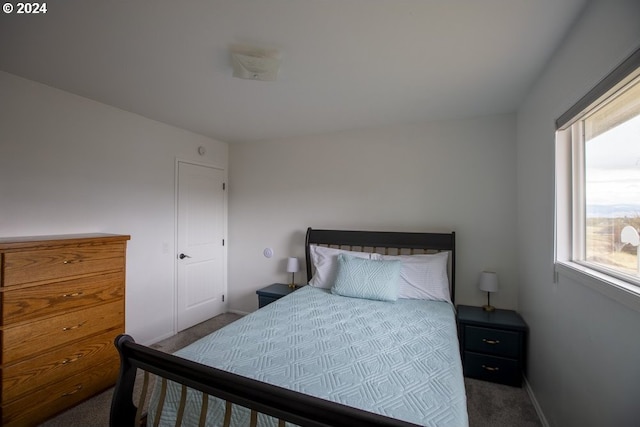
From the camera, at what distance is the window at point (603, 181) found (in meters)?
1.14

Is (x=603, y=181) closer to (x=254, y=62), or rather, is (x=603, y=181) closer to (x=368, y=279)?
(x=368, y=279)

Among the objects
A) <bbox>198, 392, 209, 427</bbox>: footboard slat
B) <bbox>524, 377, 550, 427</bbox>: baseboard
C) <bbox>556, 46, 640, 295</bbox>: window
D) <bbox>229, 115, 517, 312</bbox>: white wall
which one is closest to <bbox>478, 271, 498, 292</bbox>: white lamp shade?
<bbox>229, 115, 517, 312</bbox>: white wall

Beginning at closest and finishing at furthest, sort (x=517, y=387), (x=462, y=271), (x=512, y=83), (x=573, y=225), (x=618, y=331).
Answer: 1. (x=618, y=331)
2. (x=573, y=225)
3. (x=512, y=83)
4. (x=517, y=387)
5. (x=462, y=271)

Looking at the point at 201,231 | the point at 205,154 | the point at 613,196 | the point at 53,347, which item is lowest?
the point at 53,347

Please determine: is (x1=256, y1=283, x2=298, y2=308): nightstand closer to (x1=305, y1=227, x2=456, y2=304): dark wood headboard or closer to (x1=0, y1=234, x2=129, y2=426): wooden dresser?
(x1=305, y1=227, x2=456, y2=304): dark wood headboard

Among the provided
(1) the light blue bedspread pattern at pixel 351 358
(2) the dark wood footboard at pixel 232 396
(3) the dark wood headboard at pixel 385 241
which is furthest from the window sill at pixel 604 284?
(3) the dark wood headboard at pixel 385 241

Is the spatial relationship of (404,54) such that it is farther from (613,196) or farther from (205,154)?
(205,154)

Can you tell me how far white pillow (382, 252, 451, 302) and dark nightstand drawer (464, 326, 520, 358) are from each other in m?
0.33

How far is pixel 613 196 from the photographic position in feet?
4.23

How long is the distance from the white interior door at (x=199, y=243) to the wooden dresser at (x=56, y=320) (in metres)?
1.02

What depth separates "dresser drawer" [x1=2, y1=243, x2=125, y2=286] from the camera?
1744 mm

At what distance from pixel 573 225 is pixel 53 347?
3.55 meters

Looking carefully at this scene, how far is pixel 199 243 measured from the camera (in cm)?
357

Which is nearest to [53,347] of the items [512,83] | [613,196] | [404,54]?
[404,54]
